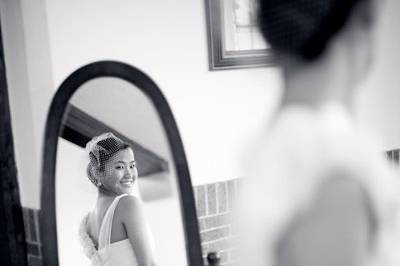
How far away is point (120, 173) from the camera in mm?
1083

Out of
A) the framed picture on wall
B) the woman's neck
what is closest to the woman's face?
the framed picture on wall

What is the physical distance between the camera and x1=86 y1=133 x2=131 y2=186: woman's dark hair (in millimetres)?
1045

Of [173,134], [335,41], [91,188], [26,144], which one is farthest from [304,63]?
[26,144]

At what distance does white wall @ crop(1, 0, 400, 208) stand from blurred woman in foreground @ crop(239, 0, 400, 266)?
15 centimetres

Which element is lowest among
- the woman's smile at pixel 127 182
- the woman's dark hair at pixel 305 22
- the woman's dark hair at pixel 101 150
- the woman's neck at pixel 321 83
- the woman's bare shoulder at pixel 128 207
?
the woman's bare shoulder at pixel 128 207

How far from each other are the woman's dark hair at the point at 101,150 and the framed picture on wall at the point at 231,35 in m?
0.29

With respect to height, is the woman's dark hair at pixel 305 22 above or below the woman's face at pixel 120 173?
above

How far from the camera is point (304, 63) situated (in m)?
0.79

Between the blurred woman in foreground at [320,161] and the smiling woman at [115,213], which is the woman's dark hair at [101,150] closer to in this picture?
the smiling woman at [115,213]

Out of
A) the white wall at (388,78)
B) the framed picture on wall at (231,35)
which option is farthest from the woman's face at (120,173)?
the white wall at (388,78)

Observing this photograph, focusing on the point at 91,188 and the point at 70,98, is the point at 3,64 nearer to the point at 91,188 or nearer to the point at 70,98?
the point at 70,98

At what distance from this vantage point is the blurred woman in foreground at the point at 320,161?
699 mm

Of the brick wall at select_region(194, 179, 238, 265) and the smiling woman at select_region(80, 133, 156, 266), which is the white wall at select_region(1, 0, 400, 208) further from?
the smiling woman at select_region(80, 133, 156, 266)

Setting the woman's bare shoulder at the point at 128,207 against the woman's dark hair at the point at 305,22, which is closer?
the woman's dark hair at the point at 305,22
